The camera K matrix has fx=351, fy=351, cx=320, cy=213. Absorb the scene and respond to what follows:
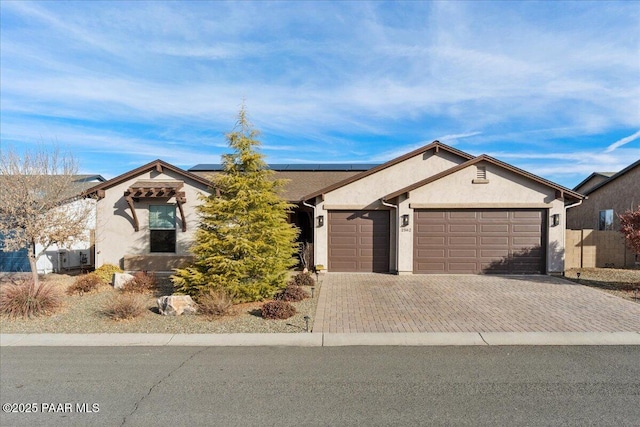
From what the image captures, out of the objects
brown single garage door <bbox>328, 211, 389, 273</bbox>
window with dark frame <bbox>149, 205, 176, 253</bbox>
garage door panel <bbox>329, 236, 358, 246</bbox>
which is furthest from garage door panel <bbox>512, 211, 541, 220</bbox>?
window with dark frame <bbox>149, 205, 176, 253</bbox>

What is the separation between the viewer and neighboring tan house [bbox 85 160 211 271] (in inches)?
572

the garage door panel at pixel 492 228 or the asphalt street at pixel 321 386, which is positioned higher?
the garage door panel at pixel 492 228

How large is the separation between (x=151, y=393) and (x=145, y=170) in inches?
474

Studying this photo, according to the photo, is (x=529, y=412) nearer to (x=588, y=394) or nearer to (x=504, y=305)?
(x=588, y=394)

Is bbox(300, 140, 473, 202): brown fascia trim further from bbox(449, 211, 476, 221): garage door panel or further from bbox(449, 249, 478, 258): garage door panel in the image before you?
bbox(449, 249, 478, 258): garage door panel

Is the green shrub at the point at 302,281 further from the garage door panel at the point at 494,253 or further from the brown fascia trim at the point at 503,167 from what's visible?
the garage door panel at the point at 494,253

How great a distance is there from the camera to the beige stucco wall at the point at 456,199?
13.8 meters

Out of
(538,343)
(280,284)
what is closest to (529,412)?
(538,343)

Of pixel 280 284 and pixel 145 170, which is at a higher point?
pixel 145 170

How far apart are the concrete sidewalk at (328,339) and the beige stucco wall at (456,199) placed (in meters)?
7.32

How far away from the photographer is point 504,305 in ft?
30.5

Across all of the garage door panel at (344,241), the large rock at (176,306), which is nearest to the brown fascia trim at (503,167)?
the garage door panel at (344,241)

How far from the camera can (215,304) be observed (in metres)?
8.38

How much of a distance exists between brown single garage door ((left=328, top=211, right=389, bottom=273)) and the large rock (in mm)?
7126
